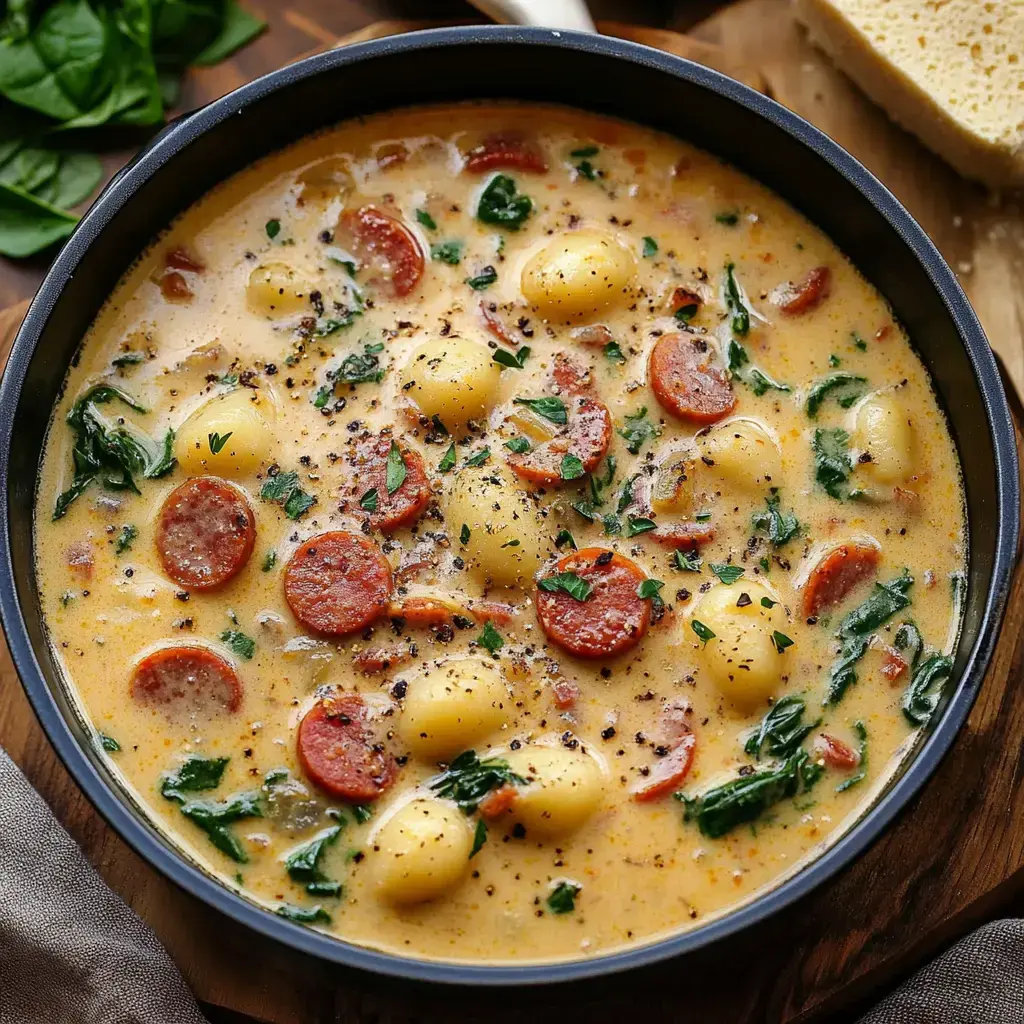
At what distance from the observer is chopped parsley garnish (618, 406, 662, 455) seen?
2.92 meters

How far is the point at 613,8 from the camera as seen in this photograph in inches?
142

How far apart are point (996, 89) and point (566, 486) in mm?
1677

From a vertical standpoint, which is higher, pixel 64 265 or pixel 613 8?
pixel 613 8

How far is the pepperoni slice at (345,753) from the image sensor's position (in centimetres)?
264

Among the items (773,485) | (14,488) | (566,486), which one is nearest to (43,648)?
(14,488)

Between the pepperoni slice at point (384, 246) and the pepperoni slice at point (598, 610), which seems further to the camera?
the pepperoni slice at point (384, 246)

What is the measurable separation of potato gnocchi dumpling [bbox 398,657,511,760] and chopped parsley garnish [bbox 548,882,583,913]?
345 millimetres

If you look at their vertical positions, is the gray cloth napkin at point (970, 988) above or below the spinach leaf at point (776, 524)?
below

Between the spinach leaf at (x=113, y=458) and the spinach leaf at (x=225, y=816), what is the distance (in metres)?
0.73

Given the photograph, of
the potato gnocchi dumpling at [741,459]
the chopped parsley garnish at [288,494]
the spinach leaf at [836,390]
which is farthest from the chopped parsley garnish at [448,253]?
the spinach leaf at [836,390]

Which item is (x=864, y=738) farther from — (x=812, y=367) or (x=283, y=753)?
(x=283, y=753)

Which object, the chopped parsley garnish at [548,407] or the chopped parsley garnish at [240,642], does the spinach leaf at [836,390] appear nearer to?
the chopped parsley garnish at [548,407]

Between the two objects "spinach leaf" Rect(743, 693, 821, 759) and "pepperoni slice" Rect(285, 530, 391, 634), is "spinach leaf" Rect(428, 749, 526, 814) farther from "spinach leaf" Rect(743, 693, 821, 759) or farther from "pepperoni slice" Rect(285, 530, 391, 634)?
"spinach leaf" Rect(743, 693, 821, 759)

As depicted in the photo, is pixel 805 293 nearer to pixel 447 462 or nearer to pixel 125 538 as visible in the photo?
pixel 447 462
